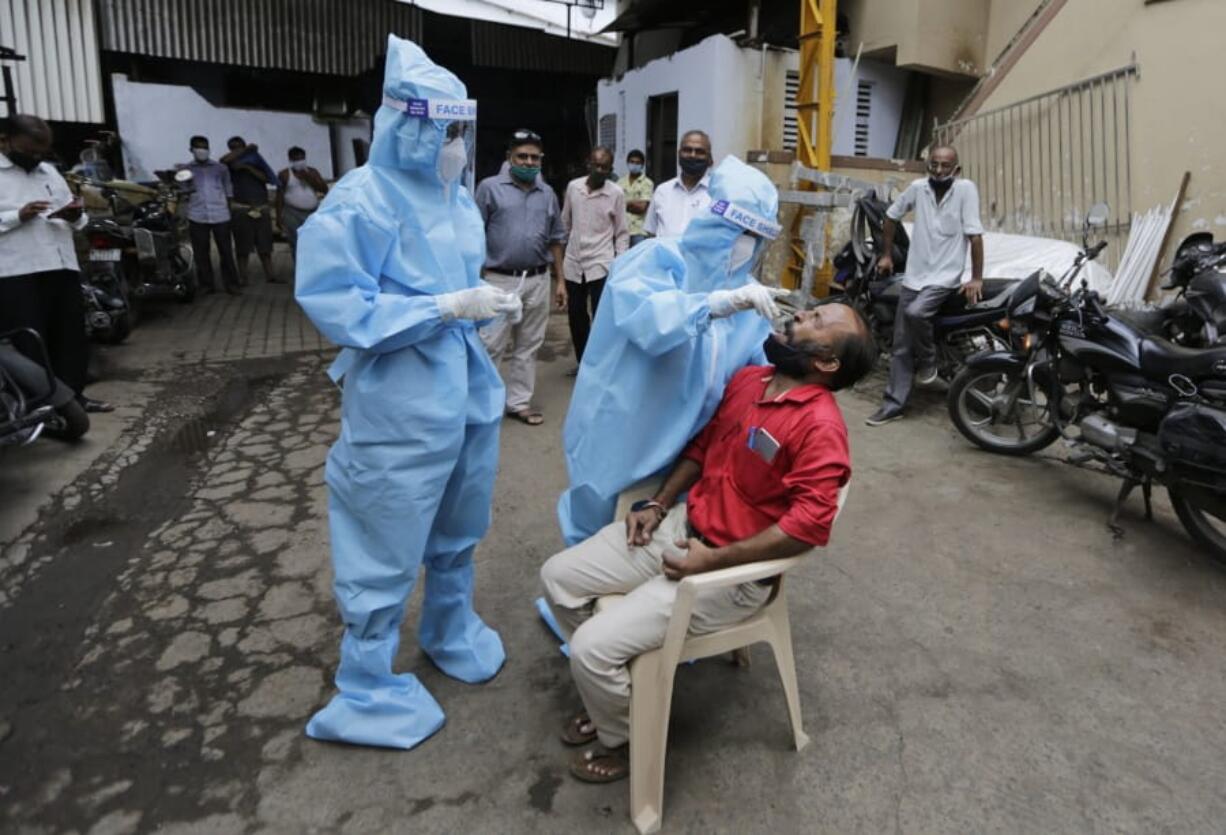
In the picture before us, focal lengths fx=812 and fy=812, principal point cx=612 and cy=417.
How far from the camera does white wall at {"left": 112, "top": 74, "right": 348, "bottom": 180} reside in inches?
399

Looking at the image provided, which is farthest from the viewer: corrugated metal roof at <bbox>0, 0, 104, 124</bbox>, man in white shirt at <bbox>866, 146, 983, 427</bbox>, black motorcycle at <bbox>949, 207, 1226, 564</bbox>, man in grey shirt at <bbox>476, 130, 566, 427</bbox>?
corrugated metal roof at <bbox>0, 0, 104, 124</bbox>

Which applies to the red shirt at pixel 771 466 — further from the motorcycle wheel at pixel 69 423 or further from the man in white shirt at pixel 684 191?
the motorcycle wheel at pixel 69 423

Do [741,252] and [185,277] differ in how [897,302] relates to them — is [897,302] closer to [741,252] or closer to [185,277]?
[741,252]

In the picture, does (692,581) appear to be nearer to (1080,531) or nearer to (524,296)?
(1080,531)

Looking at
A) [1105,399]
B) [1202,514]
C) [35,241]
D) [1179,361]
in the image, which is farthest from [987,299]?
[35,241]

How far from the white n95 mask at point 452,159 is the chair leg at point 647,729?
1308 mm

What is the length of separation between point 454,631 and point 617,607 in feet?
2.46

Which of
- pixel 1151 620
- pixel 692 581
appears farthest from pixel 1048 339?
pixel 692 581

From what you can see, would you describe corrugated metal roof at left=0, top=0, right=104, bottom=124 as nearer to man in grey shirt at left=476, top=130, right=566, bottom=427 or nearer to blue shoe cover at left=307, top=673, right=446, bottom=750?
man in grey shirt at left=476, top=130, right=566, bottom=427

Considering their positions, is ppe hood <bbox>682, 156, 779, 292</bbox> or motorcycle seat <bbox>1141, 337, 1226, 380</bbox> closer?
ppe hood <bbox>682, 156, 779, 292</bbox>

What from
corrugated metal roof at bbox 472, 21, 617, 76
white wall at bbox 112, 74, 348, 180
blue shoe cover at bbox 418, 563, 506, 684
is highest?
corrugated metal roof at bbox 472, 21, 617, 76

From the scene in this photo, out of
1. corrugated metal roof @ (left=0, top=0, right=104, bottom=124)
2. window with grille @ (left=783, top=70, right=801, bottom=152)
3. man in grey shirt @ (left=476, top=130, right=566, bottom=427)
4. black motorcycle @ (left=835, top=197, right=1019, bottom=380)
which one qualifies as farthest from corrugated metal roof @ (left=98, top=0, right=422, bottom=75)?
black motorcycle @ (left=835, top=197, right=1019, bottom=380)

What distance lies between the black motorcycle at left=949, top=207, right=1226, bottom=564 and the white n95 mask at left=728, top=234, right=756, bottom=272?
2.03 m

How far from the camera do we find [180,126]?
10.4 metres
